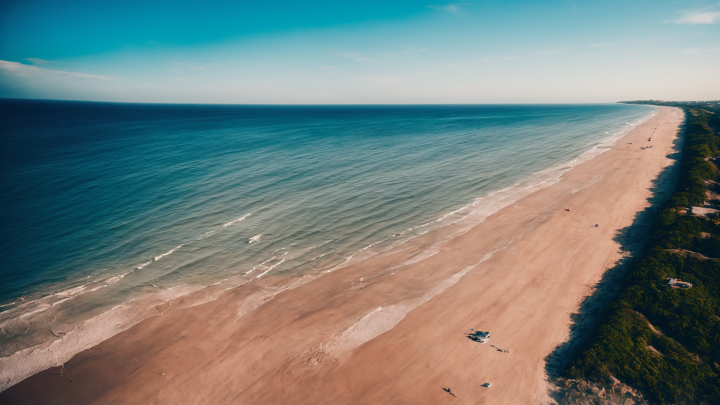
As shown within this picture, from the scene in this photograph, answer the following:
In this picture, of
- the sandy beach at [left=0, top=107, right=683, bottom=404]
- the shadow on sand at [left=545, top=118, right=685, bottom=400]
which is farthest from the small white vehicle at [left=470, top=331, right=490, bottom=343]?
the shadow on sand at [left=545, top=118, right=685, bottom=400]

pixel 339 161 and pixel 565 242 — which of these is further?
pixel 339 161

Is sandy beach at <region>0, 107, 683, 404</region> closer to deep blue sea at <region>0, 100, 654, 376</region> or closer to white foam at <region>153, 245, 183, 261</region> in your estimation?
deep blue sea at <region>0, 100, 654, 376</region>

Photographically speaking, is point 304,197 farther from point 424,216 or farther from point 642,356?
point 642,356

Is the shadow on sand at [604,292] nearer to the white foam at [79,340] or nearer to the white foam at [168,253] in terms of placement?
the white foam at [79,340]

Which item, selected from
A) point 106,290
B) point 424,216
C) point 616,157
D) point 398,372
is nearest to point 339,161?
point 424,216

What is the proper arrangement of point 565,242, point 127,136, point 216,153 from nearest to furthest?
1. point 565,242
2. point 216,153
3. point 127,136

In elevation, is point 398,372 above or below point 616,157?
below

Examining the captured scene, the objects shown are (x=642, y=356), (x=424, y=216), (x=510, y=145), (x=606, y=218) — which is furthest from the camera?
(x=510, y=145)
